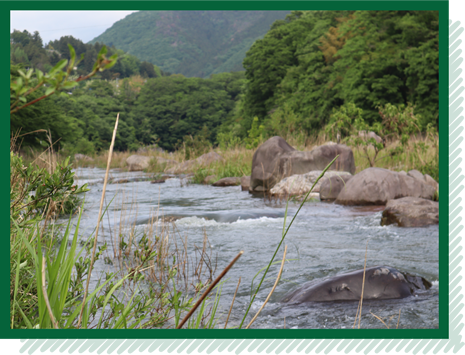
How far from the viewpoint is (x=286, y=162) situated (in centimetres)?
1075

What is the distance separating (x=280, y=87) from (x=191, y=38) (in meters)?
7.57

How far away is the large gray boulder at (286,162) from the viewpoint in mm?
10594

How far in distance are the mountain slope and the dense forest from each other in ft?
10.5

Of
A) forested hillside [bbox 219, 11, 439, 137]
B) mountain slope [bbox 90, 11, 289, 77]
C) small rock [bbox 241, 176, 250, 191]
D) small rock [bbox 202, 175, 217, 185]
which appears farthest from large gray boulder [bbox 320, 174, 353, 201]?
mountain slope [bbox 90, 11, 289, 77]

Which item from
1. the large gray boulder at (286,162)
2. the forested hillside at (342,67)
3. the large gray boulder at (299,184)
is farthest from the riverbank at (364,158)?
the forested hillside at (342,67)

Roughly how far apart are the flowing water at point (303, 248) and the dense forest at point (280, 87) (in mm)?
2590

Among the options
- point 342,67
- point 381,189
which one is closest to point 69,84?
point 381,189

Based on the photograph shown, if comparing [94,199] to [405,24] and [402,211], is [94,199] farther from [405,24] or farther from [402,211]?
[405,24]

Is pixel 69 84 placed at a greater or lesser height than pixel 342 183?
greater

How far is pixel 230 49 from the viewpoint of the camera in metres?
43.5

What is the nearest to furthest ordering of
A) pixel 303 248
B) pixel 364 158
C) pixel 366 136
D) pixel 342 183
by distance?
pixel 303 248 → pixel 342 183 → pixel 366 136 → pixel 364 158

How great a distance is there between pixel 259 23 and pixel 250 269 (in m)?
41.6

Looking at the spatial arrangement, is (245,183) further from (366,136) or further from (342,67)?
(342,67)

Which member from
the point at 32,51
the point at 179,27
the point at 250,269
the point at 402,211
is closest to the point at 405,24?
the point at 179,27
